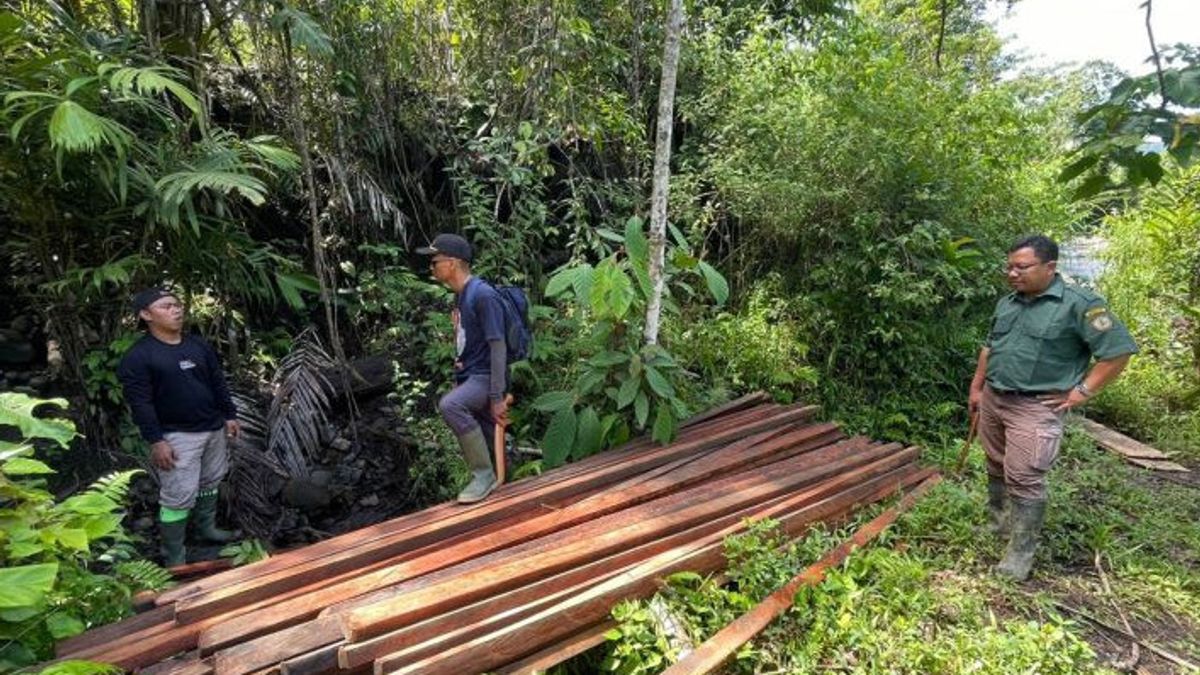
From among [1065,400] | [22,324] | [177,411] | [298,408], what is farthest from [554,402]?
[22,324]

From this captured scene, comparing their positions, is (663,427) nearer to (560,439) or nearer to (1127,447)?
(560,439)

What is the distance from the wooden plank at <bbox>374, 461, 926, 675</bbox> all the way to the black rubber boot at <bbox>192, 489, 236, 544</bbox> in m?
2.66

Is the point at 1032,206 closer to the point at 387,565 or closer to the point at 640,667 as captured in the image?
the point at 640,667

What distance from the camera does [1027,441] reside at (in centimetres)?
322

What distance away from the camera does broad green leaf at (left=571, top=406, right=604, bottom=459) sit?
411cm

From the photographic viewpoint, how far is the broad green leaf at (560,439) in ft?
13.4

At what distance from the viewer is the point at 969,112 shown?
5754 millimetres

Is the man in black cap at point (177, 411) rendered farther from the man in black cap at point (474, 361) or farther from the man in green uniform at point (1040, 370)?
the man in green uniform at point (1040, 370)

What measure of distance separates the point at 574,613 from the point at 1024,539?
234 cm

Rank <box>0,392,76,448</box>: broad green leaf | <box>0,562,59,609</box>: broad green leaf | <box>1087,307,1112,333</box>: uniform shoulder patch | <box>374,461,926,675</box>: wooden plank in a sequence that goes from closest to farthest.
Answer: <box>0,562,59,609</box>: broad green leaf < <box>0,392,76,448</box>: broad green leaf < <box>374,461,926,675</box>: wooden plank < <box>1087,307,1112,333</box>: uniform shoulder patch

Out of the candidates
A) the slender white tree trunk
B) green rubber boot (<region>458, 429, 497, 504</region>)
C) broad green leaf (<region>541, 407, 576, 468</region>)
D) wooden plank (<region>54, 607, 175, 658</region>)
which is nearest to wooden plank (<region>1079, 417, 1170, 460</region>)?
the slender white tree trunk

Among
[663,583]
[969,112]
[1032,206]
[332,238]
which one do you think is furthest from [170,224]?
[1032,206]

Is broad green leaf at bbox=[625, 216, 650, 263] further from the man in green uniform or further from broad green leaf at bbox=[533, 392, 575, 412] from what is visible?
the man in green uniform

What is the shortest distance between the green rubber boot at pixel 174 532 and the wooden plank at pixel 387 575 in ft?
5.28
